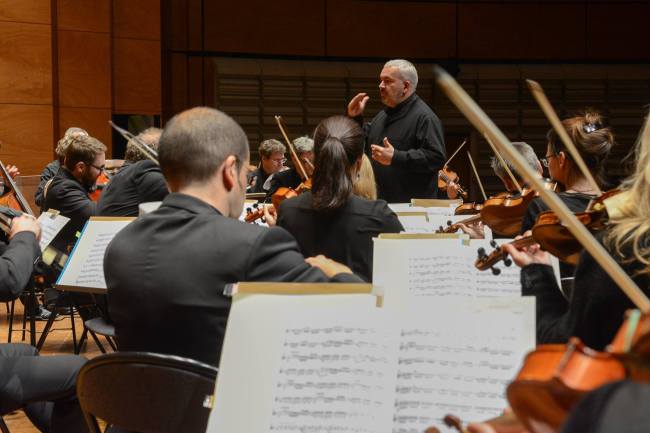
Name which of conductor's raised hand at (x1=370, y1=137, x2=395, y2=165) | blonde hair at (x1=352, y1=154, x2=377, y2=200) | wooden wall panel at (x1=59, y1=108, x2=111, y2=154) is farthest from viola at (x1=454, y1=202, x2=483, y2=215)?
wooden wall panel at (x1=59, y1=108, x2=111, y2=154)

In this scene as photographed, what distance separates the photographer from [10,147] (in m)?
8.35

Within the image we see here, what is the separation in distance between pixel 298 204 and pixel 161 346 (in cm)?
119

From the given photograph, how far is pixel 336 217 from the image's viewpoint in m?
2.83

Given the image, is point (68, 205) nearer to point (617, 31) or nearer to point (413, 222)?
point (413, 222)

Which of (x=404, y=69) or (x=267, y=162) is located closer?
(x=404, y=69)

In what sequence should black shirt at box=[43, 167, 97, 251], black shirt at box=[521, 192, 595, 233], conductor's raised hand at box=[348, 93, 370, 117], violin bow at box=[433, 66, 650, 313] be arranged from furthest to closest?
black shirt at box=[43, 167, 97, 251] → conductor's raised hand at box=[348, 93, 370, 117] → black shirt at box=[521, 192, 595, 233] → violin bow at box=[433, 66, 650, 313]

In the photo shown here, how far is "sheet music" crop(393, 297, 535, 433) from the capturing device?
4.25 ft

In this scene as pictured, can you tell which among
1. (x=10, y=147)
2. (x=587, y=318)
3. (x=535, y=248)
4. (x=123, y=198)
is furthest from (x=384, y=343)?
(x=10, y=147)

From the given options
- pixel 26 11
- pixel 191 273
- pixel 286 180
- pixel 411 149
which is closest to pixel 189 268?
pixel 191 273

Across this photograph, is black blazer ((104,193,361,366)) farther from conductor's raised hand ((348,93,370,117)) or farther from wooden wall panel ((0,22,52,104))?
wooden wall panel ((0,22,52,104))

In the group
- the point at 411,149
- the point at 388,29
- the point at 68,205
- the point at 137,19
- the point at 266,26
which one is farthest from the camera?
the point at 388,29

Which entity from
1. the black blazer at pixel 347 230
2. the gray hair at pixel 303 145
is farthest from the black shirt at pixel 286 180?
the black blazer at pixel 347 230

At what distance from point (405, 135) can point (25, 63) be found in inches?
211

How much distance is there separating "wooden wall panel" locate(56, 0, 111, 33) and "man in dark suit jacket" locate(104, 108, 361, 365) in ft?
24.0
